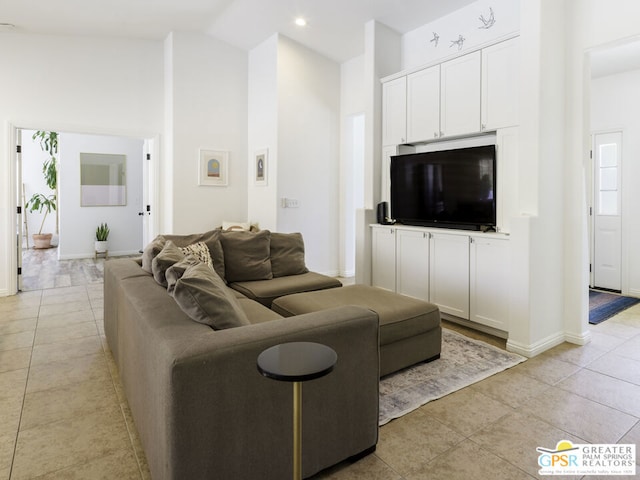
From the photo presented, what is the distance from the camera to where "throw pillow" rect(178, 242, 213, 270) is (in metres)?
3.26

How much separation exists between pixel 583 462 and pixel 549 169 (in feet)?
6.87

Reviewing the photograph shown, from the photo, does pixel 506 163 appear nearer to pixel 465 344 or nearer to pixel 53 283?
pixel 465 344

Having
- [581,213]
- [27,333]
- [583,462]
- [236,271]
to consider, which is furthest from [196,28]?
[583,462]

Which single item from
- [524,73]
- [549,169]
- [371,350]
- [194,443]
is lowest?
[194,443]

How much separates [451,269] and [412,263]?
1.51 feet

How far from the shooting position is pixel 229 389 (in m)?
1.42

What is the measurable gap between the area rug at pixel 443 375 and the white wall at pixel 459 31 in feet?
8.54

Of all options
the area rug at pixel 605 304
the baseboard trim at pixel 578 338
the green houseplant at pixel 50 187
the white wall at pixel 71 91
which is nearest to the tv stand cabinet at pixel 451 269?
the baseboard trim at pixel 578 338

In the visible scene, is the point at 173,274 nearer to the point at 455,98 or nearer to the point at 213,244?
the point at 213,244

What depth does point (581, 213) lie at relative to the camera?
3.25 m

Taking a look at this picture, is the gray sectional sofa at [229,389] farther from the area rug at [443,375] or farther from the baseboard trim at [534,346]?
the baseboard trim at [534,346]

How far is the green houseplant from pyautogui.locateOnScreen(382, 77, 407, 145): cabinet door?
21.9ft

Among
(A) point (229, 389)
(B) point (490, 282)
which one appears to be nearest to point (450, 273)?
(B) point (490, 282)

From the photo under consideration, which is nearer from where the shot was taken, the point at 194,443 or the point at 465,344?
the point at 194,443
